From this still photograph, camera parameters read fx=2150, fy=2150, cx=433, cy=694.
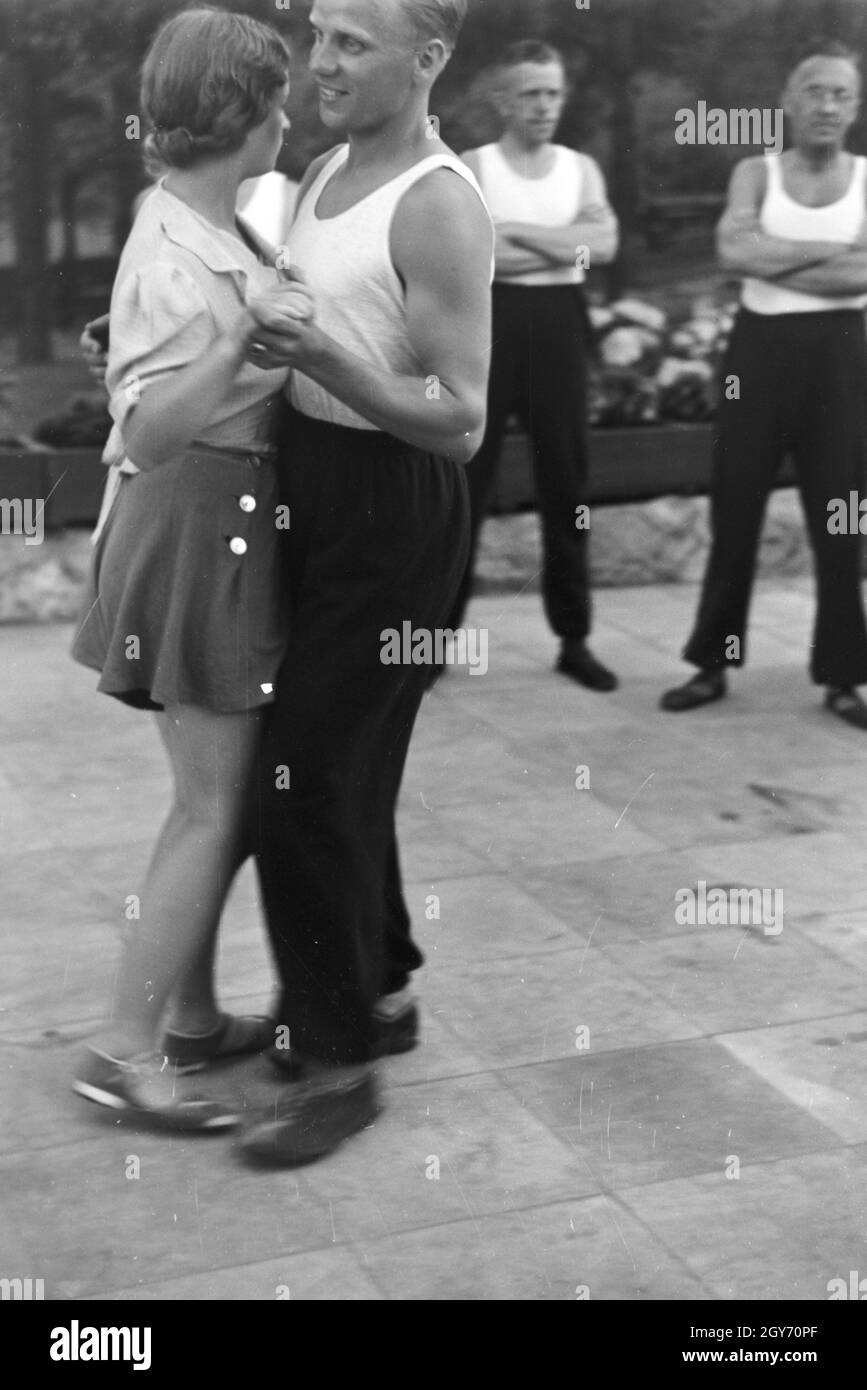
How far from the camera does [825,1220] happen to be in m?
3.16

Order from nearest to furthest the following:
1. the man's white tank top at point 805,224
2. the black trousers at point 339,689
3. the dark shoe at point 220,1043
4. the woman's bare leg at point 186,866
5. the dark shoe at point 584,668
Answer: the black trousers at point 339,689
the woman's bare leg at point 186,866
the dark shoe at point 220,1043
the man's white tank top at point 805,224
the dark shoe at point 584,668

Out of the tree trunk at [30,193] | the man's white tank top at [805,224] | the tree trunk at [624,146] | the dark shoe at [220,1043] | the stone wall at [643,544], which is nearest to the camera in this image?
the dark shoe at [220,1043]

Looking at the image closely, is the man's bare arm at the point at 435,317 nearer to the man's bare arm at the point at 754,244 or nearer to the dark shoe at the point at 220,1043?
the dark shoe at the point at 220,1043

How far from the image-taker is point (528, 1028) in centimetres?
381

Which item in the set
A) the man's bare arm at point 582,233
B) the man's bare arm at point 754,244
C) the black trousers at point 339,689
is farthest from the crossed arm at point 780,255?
the black trousers at point 339,689

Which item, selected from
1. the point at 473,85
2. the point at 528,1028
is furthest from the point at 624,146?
the point at 528,1028

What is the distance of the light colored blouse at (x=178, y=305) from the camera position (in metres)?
3.10

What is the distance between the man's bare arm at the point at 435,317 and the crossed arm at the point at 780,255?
2646mm

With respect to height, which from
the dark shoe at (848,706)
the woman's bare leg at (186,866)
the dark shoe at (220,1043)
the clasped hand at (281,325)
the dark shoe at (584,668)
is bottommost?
the dark shoe at (848,706)

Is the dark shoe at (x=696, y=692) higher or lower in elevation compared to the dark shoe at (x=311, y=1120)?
lower

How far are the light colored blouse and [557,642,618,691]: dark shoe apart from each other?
2862 mm

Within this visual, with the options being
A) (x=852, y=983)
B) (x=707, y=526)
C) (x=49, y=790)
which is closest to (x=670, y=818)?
(x=852, y=983)
